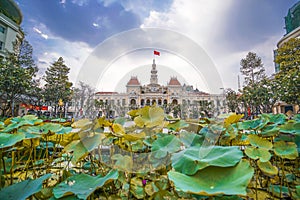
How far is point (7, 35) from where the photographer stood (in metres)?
11.9

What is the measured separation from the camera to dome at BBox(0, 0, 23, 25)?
12.0 meters

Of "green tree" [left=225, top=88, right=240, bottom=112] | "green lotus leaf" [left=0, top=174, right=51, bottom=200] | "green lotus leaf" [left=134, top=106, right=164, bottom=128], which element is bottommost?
"green lotus leaf" [left=0, top=174, right=51, bottom=200]

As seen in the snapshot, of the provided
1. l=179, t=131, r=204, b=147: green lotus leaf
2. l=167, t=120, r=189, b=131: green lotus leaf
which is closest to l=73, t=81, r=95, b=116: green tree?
l=167, t=120, r=189, b=131: green lotus leaf

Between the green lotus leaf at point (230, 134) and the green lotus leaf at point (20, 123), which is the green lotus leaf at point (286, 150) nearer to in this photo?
the green lotus leaf at point (230, 134)

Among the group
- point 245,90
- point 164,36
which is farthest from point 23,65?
point 245,90

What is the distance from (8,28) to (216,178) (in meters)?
16.3

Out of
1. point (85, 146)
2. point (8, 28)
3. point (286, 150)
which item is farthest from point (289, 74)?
point (8, 28)

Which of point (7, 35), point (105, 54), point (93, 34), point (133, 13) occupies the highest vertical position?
point (7, 35)

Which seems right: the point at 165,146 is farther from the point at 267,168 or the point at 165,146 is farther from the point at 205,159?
the point at 267,168

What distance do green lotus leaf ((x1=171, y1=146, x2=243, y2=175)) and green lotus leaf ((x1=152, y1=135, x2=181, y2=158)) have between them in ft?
0.40

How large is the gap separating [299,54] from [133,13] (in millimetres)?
13043

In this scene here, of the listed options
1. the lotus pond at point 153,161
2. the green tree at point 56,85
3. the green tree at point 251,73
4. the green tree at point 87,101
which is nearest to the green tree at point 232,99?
the green tree at point 251,73

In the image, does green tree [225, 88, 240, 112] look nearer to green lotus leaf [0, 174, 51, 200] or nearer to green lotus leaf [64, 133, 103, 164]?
green lotus leaf [64, 133, 103, 164]

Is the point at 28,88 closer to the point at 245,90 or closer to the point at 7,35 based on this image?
the point at 7,35
